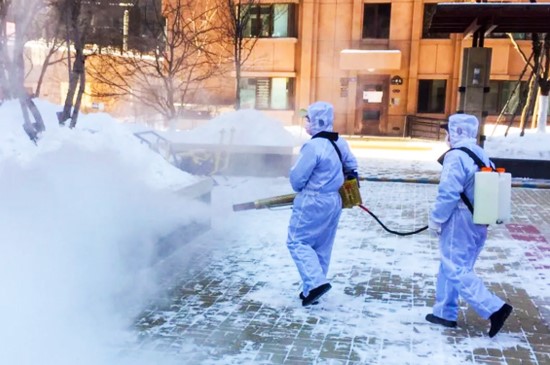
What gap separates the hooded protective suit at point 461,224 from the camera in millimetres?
4227

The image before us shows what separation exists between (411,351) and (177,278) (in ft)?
8.14

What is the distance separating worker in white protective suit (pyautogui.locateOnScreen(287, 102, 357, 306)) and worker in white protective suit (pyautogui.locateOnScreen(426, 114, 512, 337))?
885 millimetres

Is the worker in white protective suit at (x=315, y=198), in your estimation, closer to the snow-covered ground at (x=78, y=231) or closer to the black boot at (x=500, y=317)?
the snow-covered ground at (x=78, y=231)

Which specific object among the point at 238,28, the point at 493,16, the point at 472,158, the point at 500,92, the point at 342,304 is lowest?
the point at 342,304

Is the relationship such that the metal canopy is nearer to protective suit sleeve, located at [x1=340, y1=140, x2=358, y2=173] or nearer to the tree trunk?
the tree trunk

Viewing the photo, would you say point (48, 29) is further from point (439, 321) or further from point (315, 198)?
point (439, 321)

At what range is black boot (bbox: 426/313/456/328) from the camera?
4543 mm

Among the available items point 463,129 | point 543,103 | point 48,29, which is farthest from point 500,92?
point 463,129

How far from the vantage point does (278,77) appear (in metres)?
25.6

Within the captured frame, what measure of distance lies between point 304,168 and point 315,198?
→ 27cm

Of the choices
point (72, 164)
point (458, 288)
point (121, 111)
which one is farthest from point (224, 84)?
point (458, 288)

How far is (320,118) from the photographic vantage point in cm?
489

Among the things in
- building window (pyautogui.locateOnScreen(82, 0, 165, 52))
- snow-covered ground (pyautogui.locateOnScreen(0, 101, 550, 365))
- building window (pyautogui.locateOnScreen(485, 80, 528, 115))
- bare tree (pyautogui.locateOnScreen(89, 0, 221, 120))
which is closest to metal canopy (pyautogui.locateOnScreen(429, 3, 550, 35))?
bare tree (pyautogui.locateOnScreen(89, 0, 221, 120))

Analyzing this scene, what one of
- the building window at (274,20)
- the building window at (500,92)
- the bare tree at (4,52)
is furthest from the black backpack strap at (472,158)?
the building window at (274,20)
